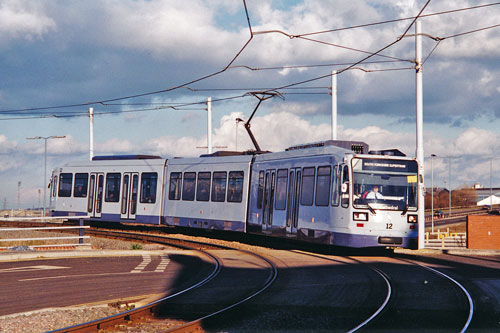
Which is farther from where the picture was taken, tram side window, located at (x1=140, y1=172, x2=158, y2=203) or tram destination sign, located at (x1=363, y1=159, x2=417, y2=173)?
tram side window, located at (x1=140, y1=172, x2=158, y2=203)

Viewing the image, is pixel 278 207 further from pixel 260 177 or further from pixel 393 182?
pixel 393 182

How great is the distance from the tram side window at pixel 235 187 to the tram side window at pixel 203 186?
70.3 inches

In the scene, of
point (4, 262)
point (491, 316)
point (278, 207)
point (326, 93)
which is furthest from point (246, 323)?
point (326, 93)

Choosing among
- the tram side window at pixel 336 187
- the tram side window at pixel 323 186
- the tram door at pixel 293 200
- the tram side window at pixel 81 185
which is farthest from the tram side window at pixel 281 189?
the tram side window at pixel 81 185

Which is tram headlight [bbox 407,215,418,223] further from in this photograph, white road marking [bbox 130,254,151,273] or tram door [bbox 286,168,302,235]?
white road marking [bbox 130,254,151,273]

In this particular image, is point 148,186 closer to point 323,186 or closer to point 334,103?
point 334,103

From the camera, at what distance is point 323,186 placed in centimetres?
2061

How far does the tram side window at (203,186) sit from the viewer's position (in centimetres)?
2872

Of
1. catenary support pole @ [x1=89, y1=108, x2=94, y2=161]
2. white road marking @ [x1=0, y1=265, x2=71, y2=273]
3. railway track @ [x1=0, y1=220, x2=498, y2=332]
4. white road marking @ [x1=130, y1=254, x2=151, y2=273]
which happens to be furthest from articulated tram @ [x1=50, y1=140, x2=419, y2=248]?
catenary support pole @ [x1=89, y1=108, x2=94, y2=161]

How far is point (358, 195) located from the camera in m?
19.3

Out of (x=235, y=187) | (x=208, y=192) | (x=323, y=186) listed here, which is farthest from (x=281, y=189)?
(x=208, y=192)

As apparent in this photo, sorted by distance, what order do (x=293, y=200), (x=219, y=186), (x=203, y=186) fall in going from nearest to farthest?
(x=293, y=200) < (x=219, y=186) < (x=203, y=186)

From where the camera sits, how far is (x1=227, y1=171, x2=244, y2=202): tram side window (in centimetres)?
2638

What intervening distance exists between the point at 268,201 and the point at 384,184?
19.4 feet
